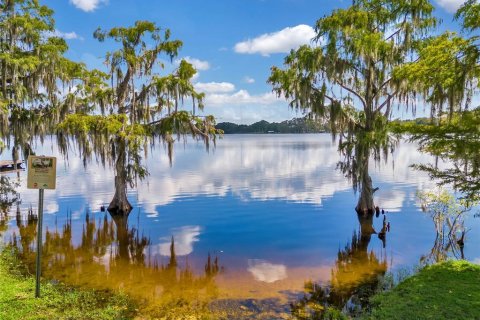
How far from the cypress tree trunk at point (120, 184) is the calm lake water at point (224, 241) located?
67cm

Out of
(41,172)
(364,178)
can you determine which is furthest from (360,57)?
(41,172)

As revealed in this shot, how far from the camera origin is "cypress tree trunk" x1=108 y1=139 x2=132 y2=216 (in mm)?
20766

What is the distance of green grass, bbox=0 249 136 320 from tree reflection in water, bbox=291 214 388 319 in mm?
4628

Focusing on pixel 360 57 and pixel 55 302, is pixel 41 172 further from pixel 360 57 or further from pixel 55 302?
pixel 360 57

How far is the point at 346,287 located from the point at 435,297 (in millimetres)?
2728

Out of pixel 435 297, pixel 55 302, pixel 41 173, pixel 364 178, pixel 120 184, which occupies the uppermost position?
pixel 41 173

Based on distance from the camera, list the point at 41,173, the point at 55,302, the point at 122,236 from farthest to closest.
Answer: the point at 122,236, the point at 55,302, the point at 41,173

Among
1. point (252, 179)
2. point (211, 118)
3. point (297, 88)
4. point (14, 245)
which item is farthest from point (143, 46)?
point (252, 179)

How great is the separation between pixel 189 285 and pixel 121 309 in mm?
2651

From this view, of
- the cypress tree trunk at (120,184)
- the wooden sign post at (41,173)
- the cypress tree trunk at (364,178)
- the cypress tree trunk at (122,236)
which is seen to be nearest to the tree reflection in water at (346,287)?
the cypress tree trunk at (364,178)

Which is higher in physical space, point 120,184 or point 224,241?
point 120,184

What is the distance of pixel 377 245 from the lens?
15789mm

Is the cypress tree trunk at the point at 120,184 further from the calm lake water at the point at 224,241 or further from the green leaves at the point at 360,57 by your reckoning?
the green leaves at the point at 360,57

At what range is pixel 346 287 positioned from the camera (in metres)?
10.8
